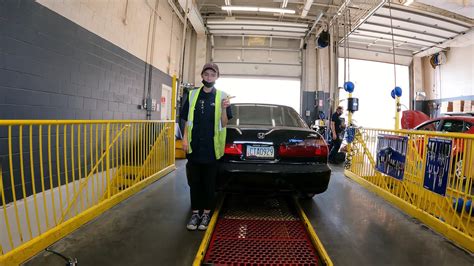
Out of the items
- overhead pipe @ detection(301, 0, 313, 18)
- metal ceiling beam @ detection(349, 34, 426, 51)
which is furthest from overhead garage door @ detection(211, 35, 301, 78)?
overhead pipe @ detection(301, 0, 313, 18)

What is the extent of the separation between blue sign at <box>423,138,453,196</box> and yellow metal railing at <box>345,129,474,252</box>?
0.10 feet

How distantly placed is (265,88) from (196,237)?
33.6 feet

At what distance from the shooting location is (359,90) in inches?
508

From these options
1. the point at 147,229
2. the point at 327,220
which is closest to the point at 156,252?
the point at 147,229

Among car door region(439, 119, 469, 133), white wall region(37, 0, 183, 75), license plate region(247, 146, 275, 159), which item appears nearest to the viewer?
license plate region(247, 146, 275, 159)

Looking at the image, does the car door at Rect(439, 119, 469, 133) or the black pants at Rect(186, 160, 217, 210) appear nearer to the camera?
the black pants at Rect(186, 160, 217, 210)

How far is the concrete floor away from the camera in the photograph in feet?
7.20

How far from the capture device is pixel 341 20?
10.2 meters

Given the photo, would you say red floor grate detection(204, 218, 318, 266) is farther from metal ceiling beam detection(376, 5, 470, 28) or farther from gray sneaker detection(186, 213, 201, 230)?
metal ceiling beam detection(376, 5, 470, 28)

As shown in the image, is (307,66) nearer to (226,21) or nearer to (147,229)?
(226,21)

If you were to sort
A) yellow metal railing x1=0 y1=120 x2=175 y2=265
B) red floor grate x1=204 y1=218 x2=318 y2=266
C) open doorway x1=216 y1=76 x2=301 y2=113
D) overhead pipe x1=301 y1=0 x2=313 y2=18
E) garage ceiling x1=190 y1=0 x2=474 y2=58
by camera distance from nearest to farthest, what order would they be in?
red floor grate x1=204 y1=218 x2=318 y2=266 < yellow metal railing x1=0 y1=120 x2=175 y2=265 < overhead pipe x1=301 y1=0 x2=313 y2=18 < garage ceiling x1=190 y1=0 x2=474 y2=58 < open doorway x1=216 y1=76 x2=301 y2=113

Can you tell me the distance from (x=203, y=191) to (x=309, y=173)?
118cm

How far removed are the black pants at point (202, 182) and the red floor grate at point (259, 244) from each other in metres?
0.31

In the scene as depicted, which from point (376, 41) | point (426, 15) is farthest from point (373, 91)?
point (426, 15)
